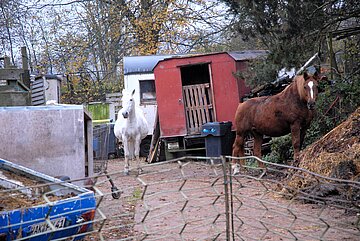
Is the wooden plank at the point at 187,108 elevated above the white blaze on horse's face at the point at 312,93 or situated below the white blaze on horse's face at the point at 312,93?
above

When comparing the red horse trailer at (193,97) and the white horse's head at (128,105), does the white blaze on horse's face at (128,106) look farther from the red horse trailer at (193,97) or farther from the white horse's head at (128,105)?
the red horse trailer at (193,97)

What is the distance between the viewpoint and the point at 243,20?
31.4 feet

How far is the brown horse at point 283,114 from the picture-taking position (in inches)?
409

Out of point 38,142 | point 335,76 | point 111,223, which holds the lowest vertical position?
point 111,223

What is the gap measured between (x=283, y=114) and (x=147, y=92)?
8551mm

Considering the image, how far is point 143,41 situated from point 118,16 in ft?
5.43

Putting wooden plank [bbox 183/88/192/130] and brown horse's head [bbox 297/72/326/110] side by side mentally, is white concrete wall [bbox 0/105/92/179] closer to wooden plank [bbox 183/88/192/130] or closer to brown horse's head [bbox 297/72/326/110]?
brown horse's head [bbox 297/72/326/110]

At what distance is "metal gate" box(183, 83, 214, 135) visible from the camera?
15.8 m

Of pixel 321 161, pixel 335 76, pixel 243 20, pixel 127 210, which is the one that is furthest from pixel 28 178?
pixel 335 76

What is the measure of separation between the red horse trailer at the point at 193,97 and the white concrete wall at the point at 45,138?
7.99m

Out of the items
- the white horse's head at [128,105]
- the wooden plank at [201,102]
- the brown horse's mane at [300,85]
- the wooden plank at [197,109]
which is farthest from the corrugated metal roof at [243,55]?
the brown horse's mane at [300,85]

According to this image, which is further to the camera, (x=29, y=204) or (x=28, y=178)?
(x=28, y=178)

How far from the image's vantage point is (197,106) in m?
16.0

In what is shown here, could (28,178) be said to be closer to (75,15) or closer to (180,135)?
(180,135)
